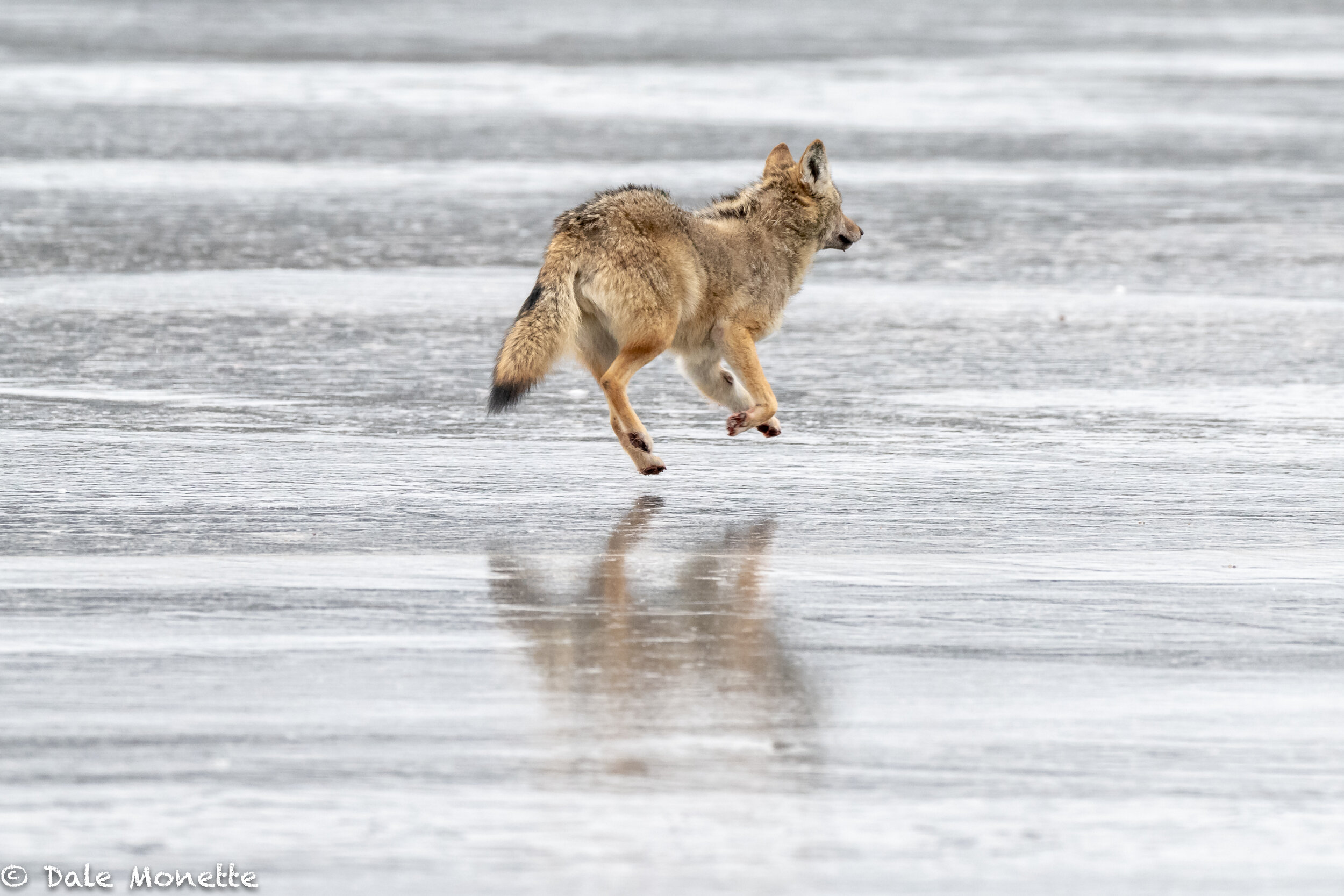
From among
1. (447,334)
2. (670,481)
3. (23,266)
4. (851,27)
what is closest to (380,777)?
(670,481)

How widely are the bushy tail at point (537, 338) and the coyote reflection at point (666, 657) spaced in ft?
3.47

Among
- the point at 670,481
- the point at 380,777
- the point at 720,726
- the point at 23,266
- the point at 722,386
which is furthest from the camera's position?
the point at 23,266

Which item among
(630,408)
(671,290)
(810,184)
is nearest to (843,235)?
(810,184)

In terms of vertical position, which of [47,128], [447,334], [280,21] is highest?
[447,334]

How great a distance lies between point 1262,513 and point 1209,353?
3.65 meters

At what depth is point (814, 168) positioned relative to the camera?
9984mm

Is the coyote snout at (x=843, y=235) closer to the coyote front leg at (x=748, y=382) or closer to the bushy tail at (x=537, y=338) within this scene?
the coyote front leg at (x=748, y=382)

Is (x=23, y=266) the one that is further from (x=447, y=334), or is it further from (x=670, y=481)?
(x=670, y=481)

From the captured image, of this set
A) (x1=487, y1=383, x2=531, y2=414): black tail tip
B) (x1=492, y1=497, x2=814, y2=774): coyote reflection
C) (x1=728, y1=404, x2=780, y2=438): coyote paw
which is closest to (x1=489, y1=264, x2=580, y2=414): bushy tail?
(x1=487, y1=383, x2=531, y2=414): black tail tip

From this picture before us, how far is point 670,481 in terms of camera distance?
28.7ft

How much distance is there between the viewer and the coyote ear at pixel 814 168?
9.90 metres

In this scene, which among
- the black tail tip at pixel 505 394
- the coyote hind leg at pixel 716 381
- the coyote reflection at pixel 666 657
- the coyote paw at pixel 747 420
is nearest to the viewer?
the coyote reflection at pixel 666 657

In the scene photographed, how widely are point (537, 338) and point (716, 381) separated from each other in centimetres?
120
